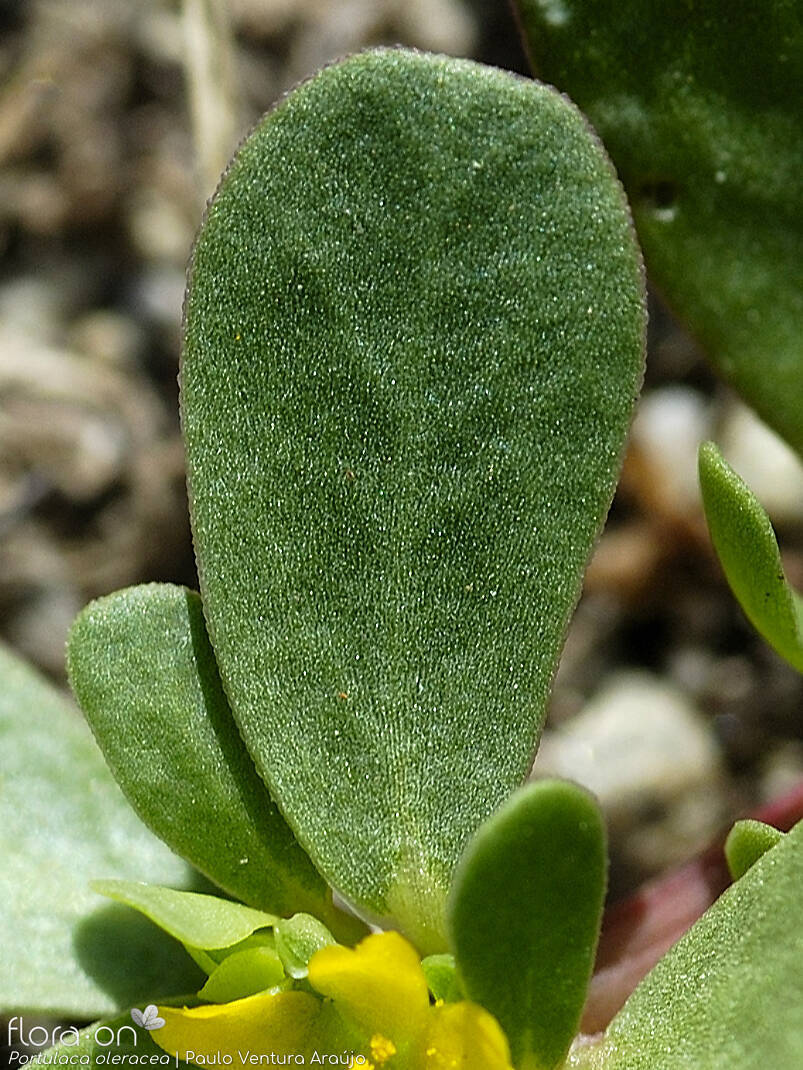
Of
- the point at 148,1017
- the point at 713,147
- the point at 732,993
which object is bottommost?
the point at 148,1017

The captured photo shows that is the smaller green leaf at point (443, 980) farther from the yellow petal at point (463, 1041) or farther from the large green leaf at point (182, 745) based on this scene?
the large green leaf at point (182, 745)

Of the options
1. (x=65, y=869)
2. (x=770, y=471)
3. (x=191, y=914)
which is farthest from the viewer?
(x=770, y=471)

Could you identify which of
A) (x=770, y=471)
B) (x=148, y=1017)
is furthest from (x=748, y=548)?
(x=770, y=471)

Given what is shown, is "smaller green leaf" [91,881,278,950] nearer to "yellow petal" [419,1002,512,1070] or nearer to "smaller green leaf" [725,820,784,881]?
"yellow petal" [419,1002,512,1070]

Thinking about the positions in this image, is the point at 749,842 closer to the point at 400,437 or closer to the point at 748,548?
the point at 748,548

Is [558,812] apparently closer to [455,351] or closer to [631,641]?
[455,351]

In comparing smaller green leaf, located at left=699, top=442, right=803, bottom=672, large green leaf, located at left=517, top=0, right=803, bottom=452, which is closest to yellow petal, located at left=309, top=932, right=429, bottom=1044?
smaller green leaf, located at left=699, top=442, right=803, bottom=672
